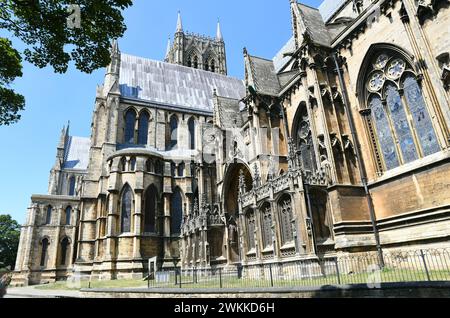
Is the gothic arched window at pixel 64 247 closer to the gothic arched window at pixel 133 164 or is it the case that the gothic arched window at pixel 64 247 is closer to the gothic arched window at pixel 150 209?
the gothic arched window at pixel 150 209

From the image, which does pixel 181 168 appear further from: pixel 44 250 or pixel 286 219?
pixel 44 250

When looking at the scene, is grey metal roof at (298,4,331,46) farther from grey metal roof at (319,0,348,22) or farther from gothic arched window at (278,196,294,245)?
gothic arched window at (278,196,294,245)

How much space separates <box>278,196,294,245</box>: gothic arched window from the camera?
14877 millimetres

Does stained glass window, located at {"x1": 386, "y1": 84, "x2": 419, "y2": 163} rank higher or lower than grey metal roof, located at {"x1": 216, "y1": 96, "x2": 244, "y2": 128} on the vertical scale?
lower

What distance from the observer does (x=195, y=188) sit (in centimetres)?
3300

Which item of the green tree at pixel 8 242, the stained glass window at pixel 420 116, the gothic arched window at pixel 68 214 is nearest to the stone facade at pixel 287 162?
the stained glass window at pixel 420 116

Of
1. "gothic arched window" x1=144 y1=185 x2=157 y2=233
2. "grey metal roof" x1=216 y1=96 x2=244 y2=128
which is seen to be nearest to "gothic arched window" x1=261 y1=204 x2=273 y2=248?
"grey metal roof" x1=216 y1=96 x2=244 y2=128

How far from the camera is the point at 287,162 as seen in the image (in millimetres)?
19719

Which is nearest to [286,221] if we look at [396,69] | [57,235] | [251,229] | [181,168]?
[251,229]

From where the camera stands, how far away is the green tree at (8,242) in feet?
177

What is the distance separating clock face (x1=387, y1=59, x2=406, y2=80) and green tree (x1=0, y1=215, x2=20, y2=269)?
212 ft

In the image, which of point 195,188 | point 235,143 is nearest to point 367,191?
point 235,143

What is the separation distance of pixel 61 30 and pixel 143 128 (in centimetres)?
2933
